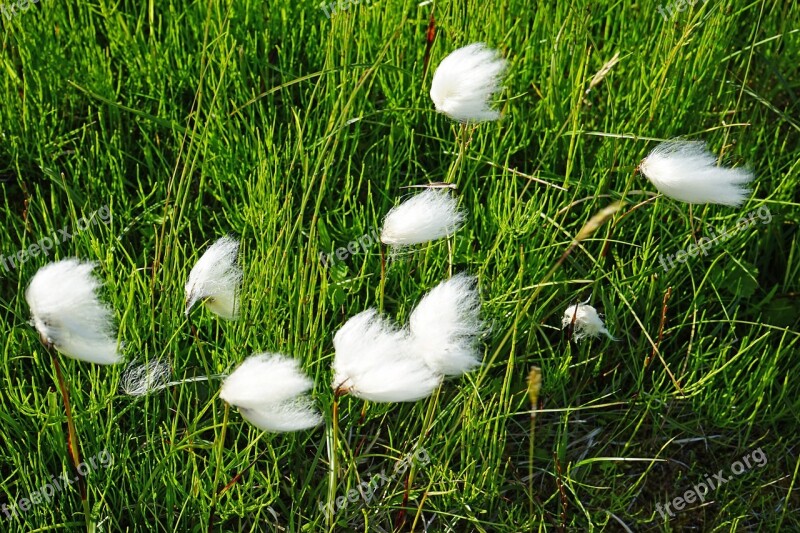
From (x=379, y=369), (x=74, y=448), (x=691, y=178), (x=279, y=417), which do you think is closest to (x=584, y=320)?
(x=691, y=178)

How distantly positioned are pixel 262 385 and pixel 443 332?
1.06 feet

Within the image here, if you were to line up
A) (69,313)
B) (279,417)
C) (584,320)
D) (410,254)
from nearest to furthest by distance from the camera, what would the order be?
1. (69,313)
2. (279,417)
3. (584,320)
4. (410,254)

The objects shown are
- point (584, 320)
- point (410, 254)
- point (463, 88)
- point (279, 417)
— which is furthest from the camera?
point (410, 254)

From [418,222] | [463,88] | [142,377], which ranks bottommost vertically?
[142,377]

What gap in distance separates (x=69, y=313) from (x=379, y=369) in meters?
0.48

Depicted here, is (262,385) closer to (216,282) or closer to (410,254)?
(216,282)

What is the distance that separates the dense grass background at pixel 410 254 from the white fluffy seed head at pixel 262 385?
0.84 ft

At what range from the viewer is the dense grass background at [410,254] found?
1757 mm

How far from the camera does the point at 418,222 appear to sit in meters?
1.61

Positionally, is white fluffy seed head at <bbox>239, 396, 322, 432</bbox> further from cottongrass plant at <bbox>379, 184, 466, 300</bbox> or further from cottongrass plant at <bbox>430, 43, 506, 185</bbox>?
cottongrass plant at <bbox>430, 43, 506, 185</bbox>

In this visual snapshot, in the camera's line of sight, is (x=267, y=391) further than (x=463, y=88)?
No

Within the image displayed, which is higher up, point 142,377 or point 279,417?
point 279,417

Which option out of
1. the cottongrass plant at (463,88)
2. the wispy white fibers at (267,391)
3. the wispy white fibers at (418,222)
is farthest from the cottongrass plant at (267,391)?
the cottongrass plant at (463,88)

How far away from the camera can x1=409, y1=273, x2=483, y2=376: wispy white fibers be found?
1.45 metres
